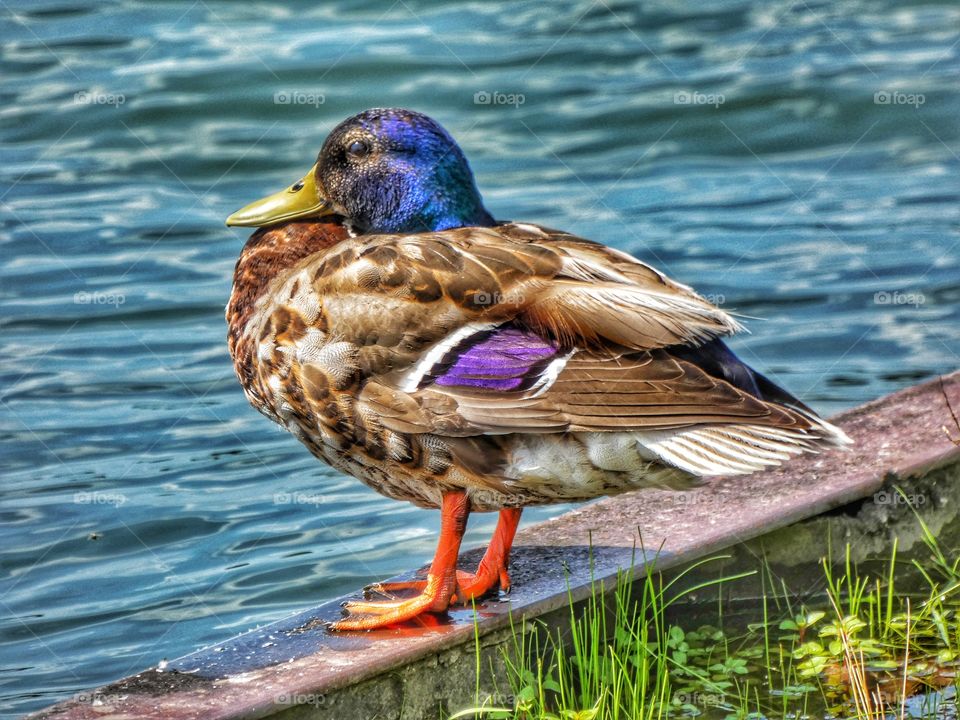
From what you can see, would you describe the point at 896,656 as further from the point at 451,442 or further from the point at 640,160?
the point at 640,160

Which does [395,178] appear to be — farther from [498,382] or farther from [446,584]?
[446,584]

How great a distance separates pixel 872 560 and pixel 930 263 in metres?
4.30

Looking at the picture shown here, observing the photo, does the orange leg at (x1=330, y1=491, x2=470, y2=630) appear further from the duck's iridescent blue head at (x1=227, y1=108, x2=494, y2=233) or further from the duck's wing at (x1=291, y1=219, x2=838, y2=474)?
the duck's iridescent blue head at (x1=227, y1=108, x2=494, y2=233)

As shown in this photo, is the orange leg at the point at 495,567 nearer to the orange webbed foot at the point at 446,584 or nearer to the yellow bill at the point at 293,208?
the orange webbed foot at the point at 446,584

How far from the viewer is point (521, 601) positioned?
3861mm

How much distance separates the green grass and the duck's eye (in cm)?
144

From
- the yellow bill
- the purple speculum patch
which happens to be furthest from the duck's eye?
the purple speculum patch

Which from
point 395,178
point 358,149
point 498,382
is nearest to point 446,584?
point 498,382

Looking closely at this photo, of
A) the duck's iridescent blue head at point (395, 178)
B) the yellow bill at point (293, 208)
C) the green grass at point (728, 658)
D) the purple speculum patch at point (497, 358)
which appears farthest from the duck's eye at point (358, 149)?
the green grass at point (728, 658)

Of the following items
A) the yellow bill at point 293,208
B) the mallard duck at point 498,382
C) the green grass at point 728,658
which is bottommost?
the green grass at point 728,658

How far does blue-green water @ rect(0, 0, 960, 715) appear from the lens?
223 inches

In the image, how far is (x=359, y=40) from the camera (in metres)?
10.7

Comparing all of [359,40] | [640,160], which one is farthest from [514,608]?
[359,40]

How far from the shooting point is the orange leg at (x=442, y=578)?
391 centimetres
